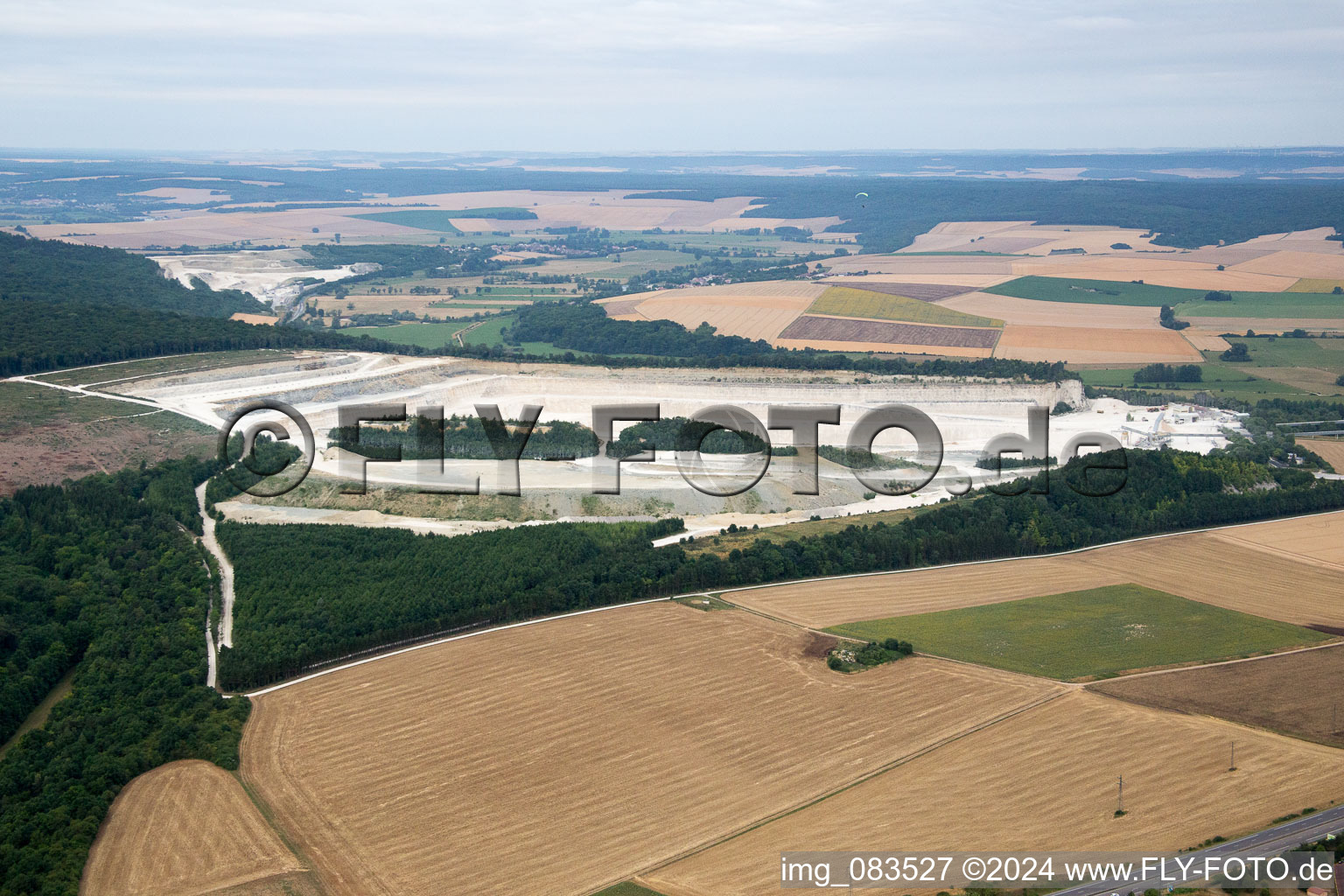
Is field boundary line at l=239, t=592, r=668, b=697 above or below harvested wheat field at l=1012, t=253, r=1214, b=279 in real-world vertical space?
below

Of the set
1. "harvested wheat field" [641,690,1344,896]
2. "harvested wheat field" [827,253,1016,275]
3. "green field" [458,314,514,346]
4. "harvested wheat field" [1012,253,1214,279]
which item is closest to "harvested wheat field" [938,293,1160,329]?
"harvested wheat field" [827,253,1016,275]

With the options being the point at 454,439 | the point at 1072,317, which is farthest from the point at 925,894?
the point at 1072,317

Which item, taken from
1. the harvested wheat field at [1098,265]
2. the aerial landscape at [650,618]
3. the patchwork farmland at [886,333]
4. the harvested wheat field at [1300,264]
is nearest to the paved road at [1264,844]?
the aerial landscape at [650,618]

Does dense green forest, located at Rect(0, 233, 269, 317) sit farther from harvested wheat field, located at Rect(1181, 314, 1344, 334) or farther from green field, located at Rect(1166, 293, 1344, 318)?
green field, located at Rect(1166, 293, 1344, 318)

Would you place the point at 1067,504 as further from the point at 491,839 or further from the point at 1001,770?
the point at 491,839

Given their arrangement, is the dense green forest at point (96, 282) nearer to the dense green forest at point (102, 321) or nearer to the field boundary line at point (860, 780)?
the dense green forest at point (102, 321)

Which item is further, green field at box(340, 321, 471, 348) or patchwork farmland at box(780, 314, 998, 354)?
green field at box(340, 321, 471, 348)
